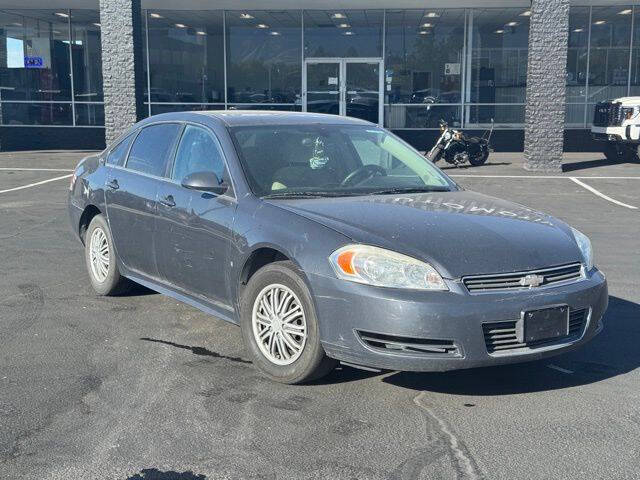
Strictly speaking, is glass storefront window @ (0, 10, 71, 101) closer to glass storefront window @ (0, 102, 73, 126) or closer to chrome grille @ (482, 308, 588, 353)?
glass storefront window @ (0, 102, 73, 126)

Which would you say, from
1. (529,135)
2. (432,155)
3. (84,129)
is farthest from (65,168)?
(529,135)

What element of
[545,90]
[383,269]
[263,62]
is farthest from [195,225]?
[263,62]

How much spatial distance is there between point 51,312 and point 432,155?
534 inches

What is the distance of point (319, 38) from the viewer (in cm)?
2411

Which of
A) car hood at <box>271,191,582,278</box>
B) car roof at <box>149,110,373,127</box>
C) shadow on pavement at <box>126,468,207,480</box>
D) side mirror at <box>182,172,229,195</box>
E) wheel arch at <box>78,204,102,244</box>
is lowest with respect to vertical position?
shadow on pavement at <box>126,468,207,480</box>

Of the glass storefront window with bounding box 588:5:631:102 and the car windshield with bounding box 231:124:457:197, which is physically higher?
the glass storefront window with bounding box 588:5:631:102

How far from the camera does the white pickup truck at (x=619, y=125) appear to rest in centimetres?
1966

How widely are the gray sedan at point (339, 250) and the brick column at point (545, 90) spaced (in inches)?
532

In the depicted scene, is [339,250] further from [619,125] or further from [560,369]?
[619,125]

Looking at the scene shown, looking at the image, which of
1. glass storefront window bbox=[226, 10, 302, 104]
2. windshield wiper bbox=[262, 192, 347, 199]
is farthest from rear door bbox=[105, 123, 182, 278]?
glass storefront window bbox=[226, 10, 302, 104]

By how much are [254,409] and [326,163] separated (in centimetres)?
201

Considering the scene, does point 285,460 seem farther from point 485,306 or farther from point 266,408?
point 485,306

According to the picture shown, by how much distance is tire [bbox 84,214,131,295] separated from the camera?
672 cm

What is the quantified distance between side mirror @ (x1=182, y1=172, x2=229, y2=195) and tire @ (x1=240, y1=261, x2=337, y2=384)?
73 cm
